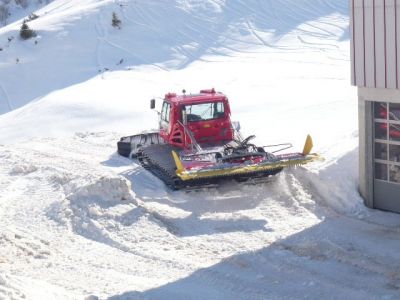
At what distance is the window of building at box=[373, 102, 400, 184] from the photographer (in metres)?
13.4


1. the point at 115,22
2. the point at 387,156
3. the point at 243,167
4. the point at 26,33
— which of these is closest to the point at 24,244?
the point at 243,167

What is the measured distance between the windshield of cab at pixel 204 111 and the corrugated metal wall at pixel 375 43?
158 inches

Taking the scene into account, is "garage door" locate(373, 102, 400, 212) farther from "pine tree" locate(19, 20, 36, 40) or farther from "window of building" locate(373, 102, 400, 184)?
"pine tree" locate(19, 20, 36, 40)

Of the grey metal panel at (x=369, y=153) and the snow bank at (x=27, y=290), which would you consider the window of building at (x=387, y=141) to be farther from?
the snow bank at (x=27, y=290)

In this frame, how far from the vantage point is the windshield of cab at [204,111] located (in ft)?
55.5

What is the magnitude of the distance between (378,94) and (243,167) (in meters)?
2.76

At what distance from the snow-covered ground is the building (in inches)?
19.9

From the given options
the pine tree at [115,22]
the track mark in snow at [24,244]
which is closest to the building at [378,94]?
the track mark in snow at [24,244]

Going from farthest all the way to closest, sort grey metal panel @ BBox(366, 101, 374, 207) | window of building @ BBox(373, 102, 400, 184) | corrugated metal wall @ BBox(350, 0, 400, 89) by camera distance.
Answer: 1. grey metal panel @ BBox(366, 101, 374, 207)
2. window of building @ BBox(373, 102, 400, 184)
3. corrugated metal wall @ BBox(350, 0, 400, 89)

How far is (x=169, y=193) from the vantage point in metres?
14.9

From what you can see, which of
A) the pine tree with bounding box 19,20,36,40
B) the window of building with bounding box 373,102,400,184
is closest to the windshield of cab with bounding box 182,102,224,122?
the window of building with bounding box 373,102,400,184

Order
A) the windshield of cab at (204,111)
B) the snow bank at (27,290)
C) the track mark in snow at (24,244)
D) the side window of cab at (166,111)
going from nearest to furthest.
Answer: the snow bank at (27,290) < the track mark in snow at (24,244) < the windshield of cab at (204,111) < the side window of cab at (166,111)

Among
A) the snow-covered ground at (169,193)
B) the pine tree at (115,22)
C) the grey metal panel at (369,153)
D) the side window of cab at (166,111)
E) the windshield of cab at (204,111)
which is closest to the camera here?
the snow-covered ground at (169,193)

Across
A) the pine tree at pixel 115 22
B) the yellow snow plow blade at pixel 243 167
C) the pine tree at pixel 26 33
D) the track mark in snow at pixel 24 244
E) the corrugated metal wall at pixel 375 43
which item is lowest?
the track mark in snow at pixel 24 244
